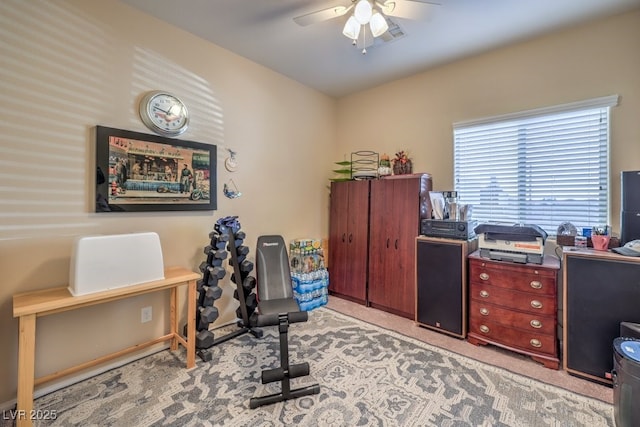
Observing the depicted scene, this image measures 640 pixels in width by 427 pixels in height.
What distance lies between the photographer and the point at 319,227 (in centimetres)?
409

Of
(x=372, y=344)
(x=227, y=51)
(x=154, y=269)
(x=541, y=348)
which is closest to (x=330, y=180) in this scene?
(x=227, y=51)

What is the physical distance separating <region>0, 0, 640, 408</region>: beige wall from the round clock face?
0.29 ft

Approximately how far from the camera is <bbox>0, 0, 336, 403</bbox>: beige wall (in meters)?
1.83

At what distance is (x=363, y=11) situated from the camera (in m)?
1.89

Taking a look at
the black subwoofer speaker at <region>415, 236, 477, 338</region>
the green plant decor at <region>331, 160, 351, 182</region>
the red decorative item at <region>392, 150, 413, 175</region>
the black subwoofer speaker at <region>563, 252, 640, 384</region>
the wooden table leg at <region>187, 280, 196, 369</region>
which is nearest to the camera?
the black subwoofer speaker at <region>563, 252, 640, 384</region>

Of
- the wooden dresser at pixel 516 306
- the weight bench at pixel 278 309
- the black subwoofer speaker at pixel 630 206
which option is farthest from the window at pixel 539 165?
the weight bench at pixel 278 309

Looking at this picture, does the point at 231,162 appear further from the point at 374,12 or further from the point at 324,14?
the point at 374,12

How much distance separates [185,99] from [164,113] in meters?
0.28

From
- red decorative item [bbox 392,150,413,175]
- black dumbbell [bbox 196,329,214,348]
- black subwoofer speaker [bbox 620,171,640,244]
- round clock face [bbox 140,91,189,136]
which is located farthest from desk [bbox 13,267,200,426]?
black subwoofer speaker [bbox 620,171,640,244]

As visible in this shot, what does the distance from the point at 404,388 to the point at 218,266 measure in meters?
1.78

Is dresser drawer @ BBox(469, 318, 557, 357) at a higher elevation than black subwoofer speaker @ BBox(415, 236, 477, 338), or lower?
lower

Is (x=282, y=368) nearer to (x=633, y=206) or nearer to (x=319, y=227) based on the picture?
(x=319, y=227)

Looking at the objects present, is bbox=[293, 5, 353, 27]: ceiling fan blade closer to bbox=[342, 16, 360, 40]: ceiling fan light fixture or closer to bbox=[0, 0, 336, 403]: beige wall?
bbox=[342, 16, 360, 40]: ceiling fan light fixture

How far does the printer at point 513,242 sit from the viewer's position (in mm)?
2341
